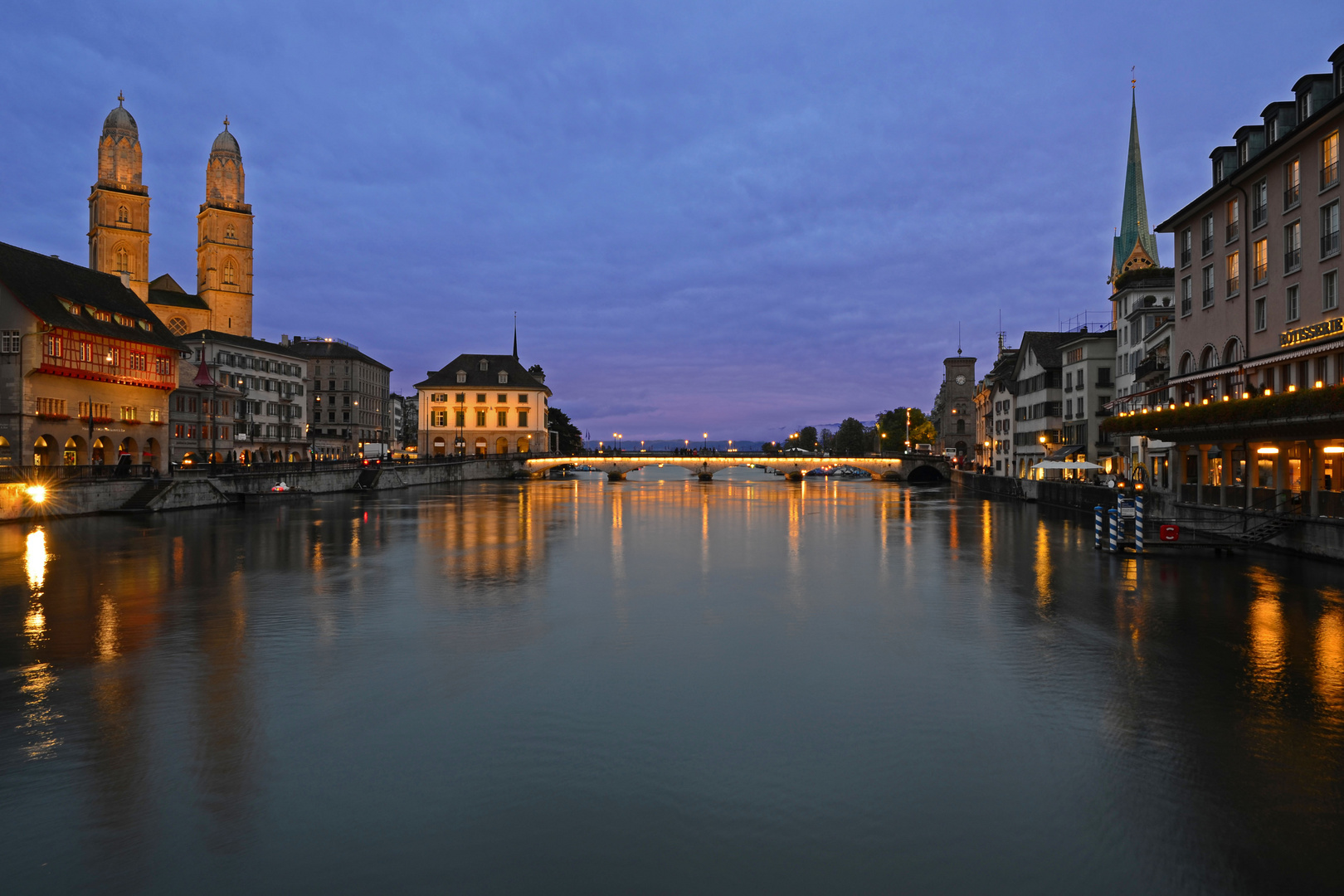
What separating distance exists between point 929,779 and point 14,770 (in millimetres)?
12408

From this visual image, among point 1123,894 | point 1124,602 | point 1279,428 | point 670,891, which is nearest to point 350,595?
point 670,891

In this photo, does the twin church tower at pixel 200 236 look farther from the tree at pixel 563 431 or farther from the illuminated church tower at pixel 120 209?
the tree at pixel 563 431

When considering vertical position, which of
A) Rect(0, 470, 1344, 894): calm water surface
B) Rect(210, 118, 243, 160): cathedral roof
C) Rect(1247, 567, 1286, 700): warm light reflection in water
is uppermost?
Rect(210, 118, 243, 160): cathedral roof

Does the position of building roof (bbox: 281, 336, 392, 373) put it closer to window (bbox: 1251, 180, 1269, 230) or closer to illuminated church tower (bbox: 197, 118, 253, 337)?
illuminated church tower (bbox: 197, 118, 253, 337)

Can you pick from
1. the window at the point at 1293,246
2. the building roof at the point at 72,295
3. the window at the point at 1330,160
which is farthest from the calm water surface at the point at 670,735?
the building roof at the point at 72,295

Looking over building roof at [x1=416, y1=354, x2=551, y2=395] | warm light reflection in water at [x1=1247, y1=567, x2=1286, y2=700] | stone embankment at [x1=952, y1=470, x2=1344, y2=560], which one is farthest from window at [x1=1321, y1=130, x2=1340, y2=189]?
building roof at [x1=416, y1=354, x2=551, y2=395]

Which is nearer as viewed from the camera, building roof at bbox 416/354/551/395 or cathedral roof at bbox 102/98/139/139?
cathedral roof at bbox 102/98/139/139

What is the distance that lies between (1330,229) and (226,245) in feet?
455

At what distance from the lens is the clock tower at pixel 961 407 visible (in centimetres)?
16388

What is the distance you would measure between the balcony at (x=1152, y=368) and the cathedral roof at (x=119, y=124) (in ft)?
438

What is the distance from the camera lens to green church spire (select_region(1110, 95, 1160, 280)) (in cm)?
8269

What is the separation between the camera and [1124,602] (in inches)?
915

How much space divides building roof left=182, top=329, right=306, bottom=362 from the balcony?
9659 centimetres

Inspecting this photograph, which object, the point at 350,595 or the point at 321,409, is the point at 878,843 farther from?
the point at 321,409
